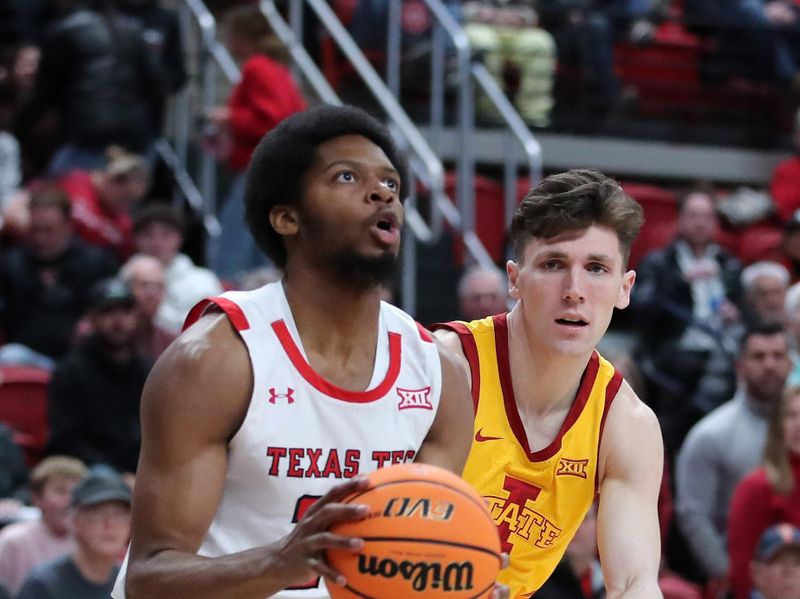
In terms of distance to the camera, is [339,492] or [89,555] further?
[89,555]

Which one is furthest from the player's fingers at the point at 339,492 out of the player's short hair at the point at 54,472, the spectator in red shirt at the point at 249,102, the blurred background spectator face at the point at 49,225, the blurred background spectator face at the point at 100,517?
the spectator in red shirt at the point at 249,102

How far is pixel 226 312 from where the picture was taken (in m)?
3.56

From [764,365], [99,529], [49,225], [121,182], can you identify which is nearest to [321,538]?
[99,529]

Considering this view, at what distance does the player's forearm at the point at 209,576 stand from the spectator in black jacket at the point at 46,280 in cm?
523

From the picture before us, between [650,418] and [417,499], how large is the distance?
1.46m

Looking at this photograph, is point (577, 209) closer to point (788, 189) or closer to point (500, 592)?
point (500, 592)

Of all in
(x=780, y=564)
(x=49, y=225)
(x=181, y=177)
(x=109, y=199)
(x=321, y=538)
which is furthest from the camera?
(x=181, y=177)

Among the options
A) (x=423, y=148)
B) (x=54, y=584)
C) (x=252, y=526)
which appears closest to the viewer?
(x=252, y=526)

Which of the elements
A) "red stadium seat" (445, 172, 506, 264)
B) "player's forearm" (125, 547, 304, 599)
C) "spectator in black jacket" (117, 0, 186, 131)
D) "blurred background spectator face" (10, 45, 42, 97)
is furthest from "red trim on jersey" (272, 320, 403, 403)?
"red stadium seat" (445, 172, 506, 264)

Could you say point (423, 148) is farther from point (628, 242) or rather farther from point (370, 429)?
point (370, 429)

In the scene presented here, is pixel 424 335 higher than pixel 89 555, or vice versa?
pixel 424 335

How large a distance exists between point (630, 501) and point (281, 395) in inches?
49.6

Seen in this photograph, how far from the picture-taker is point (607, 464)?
4438mm

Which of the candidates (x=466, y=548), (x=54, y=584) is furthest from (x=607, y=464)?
(x=54, y=584)
